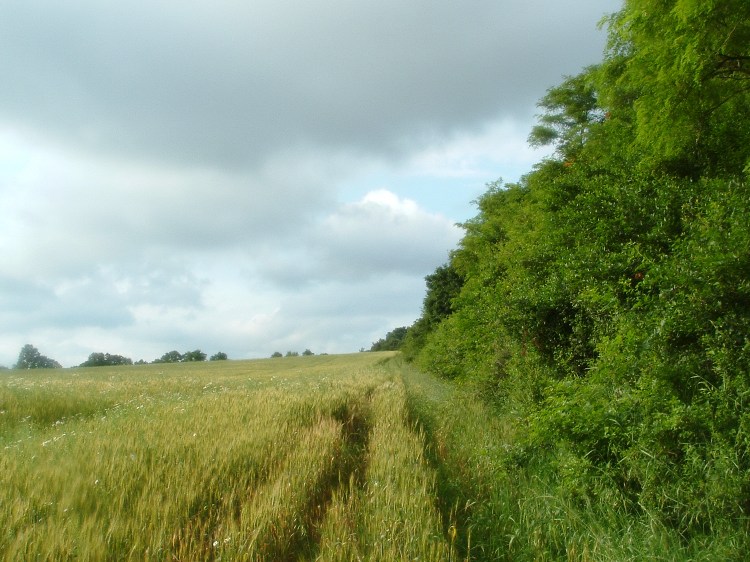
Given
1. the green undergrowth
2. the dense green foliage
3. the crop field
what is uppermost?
the dense green foliage

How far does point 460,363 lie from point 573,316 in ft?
36.9

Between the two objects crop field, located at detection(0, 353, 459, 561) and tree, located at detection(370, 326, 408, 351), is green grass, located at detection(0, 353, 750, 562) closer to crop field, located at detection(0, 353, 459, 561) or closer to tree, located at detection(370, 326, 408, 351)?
crop field, located at detection(0, 353, 459, 561)

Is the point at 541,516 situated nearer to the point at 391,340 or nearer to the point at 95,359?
the point at 95,359

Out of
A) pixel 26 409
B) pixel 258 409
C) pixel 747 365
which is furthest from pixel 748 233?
pixel 26 409

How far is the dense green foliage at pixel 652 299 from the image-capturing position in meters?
4.56

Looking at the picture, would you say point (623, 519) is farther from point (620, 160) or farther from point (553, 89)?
point (553, 89)

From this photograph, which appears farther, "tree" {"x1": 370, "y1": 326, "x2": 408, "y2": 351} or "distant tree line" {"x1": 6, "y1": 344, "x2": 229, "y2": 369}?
"tree" {"x1": 370, "y1": 326, "x2": 408, "y2": 351}

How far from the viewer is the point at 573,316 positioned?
966cm

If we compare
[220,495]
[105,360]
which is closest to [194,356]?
[105,360]

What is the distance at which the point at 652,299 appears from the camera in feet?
19.6

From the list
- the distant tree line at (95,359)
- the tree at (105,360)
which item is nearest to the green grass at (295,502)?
the distant tree line at (95,359)

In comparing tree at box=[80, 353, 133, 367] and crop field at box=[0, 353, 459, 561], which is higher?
tree at box=[80, 353, 133, 367]

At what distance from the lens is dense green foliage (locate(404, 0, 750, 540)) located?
4.56 meters

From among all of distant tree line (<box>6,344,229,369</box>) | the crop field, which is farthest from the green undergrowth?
distant tree line (<box>6,344,229,369</box>)
